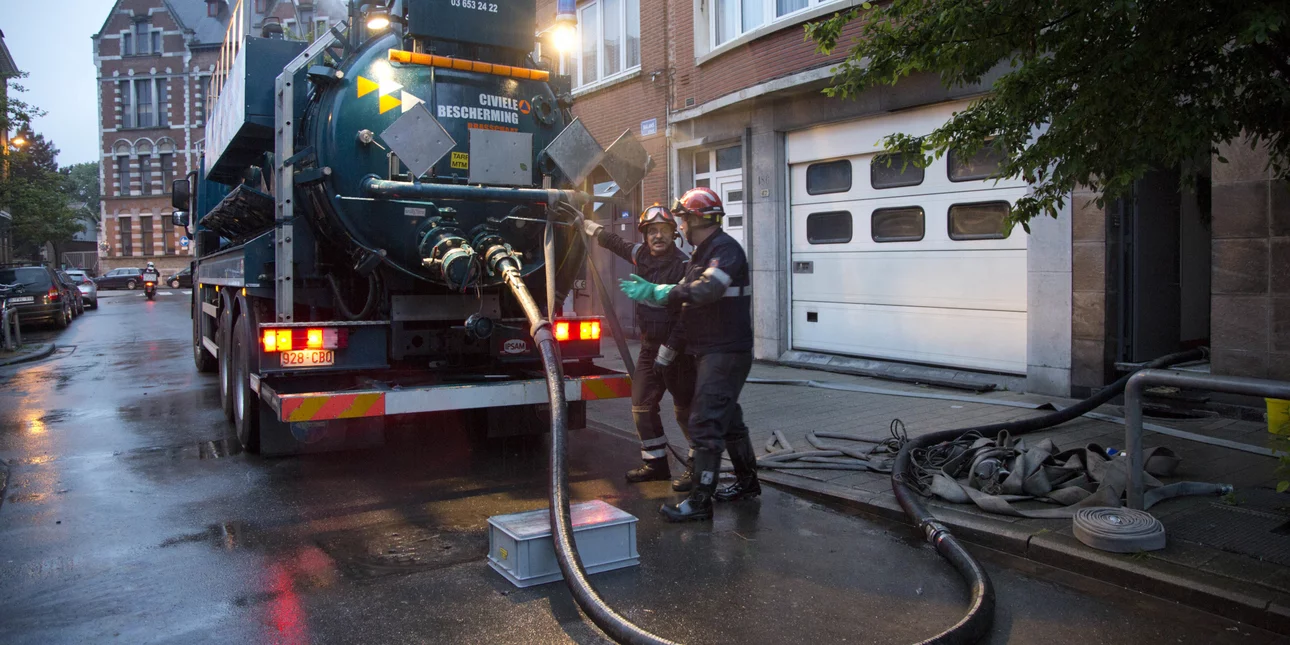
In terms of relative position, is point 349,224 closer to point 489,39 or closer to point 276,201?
point 276,201

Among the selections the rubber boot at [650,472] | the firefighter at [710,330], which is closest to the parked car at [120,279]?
the rubber boot at [650,472]

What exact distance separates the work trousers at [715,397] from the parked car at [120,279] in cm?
5380

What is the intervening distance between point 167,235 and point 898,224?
58.3m

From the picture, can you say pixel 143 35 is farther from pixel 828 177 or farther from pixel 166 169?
pixel 828 177

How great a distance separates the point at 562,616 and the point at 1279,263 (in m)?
6.14

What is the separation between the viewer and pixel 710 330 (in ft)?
17.5

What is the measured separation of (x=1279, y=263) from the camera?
6957mm

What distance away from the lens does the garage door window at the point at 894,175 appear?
392 inches

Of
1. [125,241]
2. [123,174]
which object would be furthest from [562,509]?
[123,174]

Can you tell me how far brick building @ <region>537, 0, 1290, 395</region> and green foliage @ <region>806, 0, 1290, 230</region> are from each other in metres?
0.73

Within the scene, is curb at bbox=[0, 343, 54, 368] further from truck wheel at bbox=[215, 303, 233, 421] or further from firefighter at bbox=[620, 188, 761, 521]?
firefighter at bbox=[620, 188, 761, 521]

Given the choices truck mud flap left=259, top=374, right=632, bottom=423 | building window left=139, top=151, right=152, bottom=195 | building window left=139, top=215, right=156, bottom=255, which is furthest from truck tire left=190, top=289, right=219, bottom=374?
building window left=139, top=151, right=152, bottom=195

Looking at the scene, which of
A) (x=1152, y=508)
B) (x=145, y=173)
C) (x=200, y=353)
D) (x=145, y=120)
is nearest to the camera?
(x=1152, y=508)

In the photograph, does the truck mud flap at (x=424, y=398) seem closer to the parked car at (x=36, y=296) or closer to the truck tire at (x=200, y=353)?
the truck tire at (x=200, y=353)
